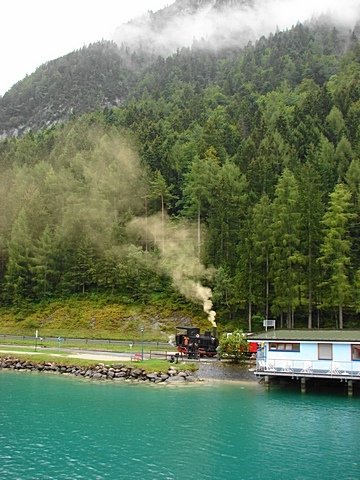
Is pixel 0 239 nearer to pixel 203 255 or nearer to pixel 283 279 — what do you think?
pixel 203 255

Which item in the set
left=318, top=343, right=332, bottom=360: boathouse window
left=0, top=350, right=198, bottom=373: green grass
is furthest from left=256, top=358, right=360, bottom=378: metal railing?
left=0, top=350, right=198, bottom=373: green grass

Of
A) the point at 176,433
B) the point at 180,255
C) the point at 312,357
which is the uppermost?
the point at 180,255

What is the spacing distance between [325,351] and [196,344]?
581 inches

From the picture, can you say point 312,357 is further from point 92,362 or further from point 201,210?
point 201,210

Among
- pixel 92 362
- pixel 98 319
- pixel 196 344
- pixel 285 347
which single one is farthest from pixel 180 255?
pixel 285 347

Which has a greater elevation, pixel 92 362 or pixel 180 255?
pixel 180 255

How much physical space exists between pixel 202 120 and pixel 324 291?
64686mm

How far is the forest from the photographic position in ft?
209

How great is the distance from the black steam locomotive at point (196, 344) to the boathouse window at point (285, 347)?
1054 cm

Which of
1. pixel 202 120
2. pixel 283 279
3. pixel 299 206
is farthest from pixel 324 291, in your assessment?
pixel 202 120

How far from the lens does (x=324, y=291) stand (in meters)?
61.9

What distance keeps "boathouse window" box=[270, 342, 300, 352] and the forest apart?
52.9 ft

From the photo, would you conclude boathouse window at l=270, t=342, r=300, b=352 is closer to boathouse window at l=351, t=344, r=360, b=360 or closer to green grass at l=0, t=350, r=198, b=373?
boathouse window at l=351, t=344, r=360, b=360

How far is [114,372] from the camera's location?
155ft
